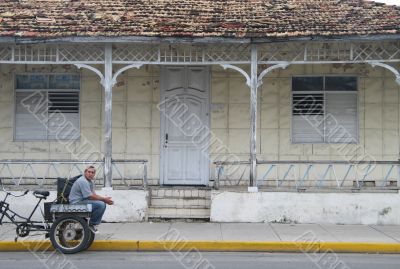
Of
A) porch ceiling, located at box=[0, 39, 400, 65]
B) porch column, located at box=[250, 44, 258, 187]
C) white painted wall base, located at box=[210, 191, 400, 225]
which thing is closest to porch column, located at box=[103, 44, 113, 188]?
porch ceiling, located at box=[0, 39, 400, 65]

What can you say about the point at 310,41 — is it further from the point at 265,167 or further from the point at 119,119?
the point at 119,119

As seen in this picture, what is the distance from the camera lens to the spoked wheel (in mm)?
8820

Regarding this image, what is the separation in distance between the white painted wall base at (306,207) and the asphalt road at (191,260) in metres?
2.21

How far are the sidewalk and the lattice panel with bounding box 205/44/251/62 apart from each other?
372 cm

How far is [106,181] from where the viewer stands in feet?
37.4

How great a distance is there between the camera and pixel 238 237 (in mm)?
9758

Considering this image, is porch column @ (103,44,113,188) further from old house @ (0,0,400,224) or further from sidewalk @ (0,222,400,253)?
sidewalk @ (0,222,400,253)

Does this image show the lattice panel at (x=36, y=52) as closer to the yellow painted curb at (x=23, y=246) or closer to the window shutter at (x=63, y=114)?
the window shutter at (x=63, y=114)

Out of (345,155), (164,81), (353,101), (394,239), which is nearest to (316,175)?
(345,155)

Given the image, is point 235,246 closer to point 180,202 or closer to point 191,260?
point 191,260

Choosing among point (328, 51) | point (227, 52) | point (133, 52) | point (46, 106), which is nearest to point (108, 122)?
point (133, 52)

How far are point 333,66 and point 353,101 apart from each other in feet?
3.37

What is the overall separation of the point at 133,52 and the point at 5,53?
113 inches

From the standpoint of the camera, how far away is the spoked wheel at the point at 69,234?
8820 mm
